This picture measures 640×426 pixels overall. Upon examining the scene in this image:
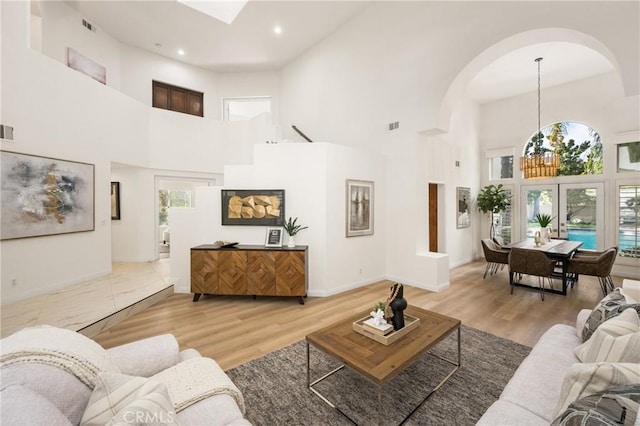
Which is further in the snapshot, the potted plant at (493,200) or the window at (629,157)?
the potted plant at (493,200)

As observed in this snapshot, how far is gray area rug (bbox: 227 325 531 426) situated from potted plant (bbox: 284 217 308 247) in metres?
1.85

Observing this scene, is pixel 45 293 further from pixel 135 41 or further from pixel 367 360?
pixel 135 41

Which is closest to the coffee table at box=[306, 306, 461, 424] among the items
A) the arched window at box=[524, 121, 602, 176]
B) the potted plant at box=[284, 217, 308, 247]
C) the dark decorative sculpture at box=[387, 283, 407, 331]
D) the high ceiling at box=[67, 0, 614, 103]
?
the dark decorative sculpture at box=[387, 283, 407, 331]

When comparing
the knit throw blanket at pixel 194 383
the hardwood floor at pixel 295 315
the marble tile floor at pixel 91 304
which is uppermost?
the knit throw blanket at pixel 194 383

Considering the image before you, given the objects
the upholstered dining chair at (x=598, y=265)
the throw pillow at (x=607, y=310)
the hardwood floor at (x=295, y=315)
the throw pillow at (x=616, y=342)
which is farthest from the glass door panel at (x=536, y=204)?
the throw pillow at (x=616, y=342)

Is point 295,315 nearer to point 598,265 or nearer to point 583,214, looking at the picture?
point 598,265

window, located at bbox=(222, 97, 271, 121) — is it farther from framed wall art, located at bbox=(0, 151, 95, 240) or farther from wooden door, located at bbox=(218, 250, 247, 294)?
wooden door, located at bbox=(218, 250, 247, 294)

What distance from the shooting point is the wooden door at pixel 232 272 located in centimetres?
417

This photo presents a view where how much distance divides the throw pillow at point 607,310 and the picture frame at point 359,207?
3310 mm

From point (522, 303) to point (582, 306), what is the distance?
2.64 feet

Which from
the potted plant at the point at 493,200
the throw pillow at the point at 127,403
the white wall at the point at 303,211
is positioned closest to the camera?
the throw pillow at the point at 127,403

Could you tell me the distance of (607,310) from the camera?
184 cm

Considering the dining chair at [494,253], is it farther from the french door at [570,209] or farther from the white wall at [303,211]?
the white wall at [303,211]

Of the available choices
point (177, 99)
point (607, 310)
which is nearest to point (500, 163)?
point (607, 310)
